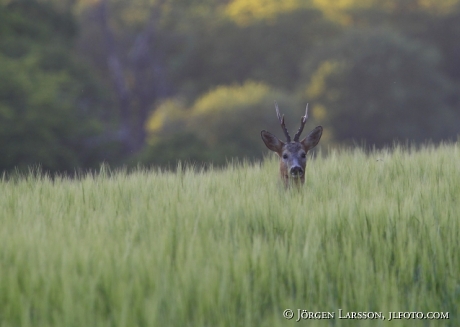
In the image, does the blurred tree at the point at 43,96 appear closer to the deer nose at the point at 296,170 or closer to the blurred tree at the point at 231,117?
the blurred tree at the point at 231,117

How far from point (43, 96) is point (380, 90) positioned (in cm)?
1992

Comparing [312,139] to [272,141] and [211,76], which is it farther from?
[211,76]

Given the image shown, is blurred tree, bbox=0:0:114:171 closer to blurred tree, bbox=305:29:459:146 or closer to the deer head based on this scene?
blurred tree, bbox=305:29:459:146

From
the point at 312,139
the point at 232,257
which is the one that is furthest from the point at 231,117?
the point at 232,257

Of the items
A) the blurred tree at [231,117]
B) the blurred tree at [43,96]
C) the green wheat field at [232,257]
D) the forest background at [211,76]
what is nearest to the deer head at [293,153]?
the green wheat field at [232,257]

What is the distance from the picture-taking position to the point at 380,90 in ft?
132

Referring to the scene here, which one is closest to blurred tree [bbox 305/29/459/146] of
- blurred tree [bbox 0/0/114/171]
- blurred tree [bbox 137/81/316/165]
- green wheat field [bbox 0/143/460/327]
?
blurred tree [bbox 137/81/316/165]

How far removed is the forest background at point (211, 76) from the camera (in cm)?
2700

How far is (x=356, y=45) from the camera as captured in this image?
135 feet

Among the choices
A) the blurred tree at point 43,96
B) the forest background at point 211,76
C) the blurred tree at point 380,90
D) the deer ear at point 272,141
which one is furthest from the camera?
the blurred tree at point 380,90

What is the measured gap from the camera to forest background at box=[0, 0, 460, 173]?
1063 inches

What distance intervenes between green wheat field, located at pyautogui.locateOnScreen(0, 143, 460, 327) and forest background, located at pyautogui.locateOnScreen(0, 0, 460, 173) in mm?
19180

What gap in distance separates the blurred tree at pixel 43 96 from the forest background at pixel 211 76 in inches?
2.0

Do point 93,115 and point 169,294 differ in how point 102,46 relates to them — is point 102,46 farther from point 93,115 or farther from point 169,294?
point 169,294
